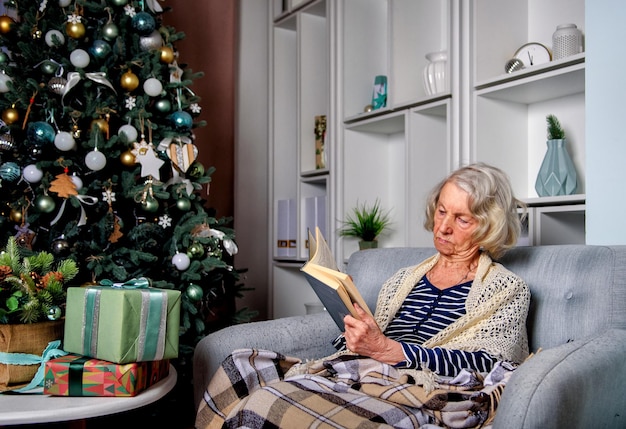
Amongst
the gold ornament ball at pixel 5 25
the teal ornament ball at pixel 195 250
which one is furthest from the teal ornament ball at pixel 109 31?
the teal ornament ball at pixel 195 250

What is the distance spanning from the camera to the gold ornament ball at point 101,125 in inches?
84.9

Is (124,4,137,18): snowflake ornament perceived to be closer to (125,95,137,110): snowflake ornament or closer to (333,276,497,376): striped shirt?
(125,95,137,110): snowflake ornament

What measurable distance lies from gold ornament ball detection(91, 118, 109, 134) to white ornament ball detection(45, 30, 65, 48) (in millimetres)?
297

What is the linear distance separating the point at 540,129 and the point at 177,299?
5.54ft

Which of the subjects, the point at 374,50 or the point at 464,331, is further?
the point at 374,50

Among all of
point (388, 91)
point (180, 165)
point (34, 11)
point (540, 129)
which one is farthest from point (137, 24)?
point (540, 129)

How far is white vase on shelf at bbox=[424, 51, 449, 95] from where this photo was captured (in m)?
2.48

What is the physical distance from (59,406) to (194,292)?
1.10 m

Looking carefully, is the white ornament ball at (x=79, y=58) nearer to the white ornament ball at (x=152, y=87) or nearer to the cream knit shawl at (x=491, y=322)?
the white ornament ball at (x=152, y=87)

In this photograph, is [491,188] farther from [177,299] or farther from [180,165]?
[180,165]

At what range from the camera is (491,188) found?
1602 mm

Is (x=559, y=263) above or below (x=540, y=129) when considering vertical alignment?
below

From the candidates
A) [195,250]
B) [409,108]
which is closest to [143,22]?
[195,250]

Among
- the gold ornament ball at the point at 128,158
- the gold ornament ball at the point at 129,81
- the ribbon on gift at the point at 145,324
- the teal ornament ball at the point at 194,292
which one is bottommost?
the teal ornament ball at the point at 194,292
